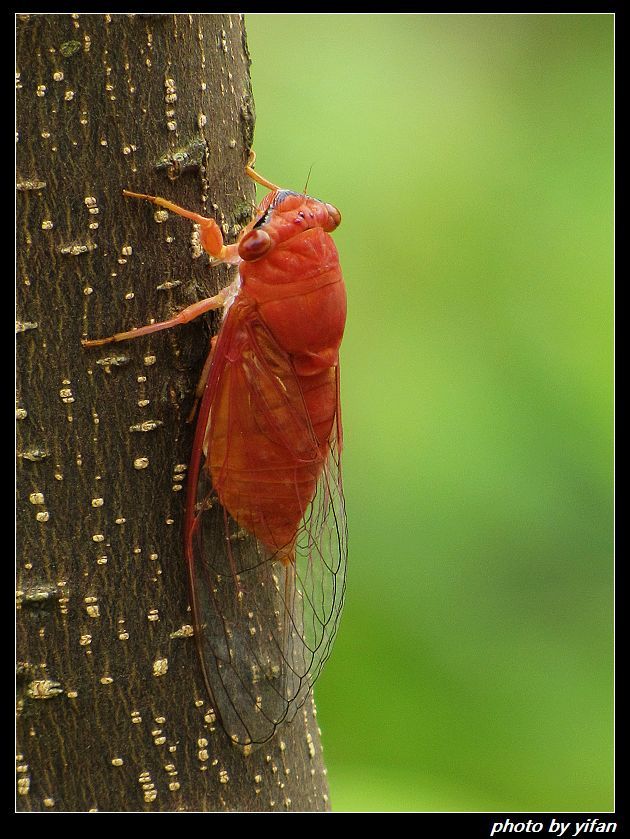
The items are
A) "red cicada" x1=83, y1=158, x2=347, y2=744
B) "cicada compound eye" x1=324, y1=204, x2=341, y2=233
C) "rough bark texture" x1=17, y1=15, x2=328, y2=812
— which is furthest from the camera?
"cicada compound eye" x1=324, y1=204, x2=341, y2=233

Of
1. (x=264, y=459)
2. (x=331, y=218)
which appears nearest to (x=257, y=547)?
(x=264, y=459)

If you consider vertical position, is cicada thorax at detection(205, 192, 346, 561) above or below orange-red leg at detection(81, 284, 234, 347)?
below

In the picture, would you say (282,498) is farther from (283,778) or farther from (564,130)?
(564,130)

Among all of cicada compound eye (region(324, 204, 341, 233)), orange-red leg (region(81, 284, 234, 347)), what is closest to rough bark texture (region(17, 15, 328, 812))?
orange-red leg (region(81, 284, 234, 347))

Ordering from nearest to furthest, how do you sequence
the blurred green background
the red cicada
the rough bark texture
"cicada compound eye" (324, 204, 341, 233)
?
the rough bark texture → the red cicada → "cicada compound eye" (324, 204, 341, 233) → the blurred green background

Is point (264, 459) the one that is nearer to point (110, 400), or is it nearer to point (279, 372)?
point (279, 372)

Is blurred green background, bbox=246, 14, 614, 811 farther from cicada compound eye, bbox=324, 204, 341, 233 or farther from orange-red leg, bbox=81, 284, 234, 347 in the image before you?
orange-red leg, bbox=81, 284, 234, 347

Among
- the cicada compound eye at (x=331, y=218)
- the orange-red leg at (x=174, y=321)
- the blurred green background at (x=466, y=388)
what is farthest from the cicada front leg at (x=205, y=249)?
the blurred green background at (x=466, y=388)
